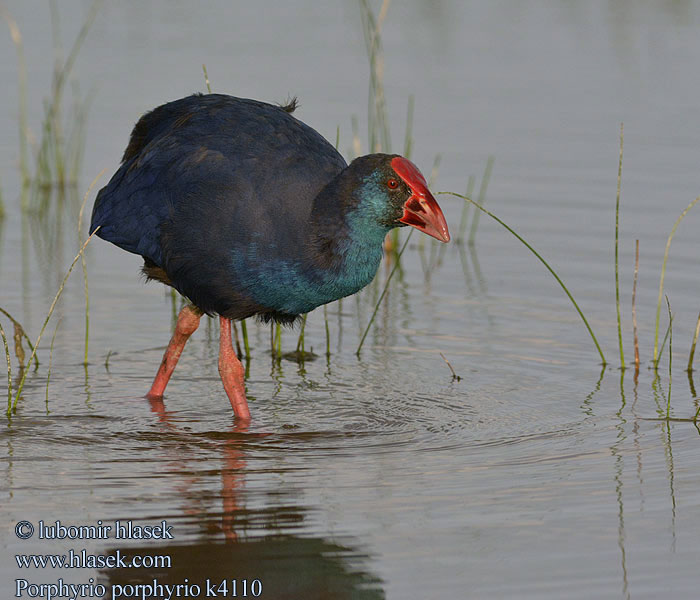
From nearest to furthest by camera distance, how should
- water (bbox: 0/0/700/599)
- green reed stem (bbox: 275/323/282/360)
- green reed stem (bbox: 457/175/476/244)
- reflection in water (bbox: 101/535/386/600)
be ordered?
reflection in water (bbox: 101/535/386/600)
water (bbox: 0/0/700/599)
green reed stem (bbox: 275/323/282/360)
green reed stem (bbox: 457/175/476/244)

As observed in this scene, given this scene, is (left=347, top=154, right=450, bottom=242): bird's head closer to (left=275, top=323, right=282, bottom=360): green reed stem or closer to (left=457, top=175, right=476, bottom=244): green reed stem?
(left=275, top=323, right=282, bottom=360): green reed stem

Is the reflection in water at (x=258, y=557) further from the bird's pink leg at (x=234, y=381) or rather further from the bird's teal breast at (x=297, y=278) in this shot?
the bird's pink leg at (x=234, y=381)

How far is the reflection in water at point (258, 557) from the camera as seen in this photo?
3846 millimetres

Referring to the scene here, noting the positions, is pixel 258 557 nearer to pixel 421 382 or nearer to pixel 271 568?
pixel 271 568

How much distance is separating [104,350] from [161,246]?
1235 mm

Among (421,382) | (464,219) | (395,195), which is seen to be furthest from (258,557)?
(464,219)

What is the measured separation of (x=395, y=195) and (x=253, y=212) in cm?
52

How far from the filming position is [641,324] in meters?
6.55

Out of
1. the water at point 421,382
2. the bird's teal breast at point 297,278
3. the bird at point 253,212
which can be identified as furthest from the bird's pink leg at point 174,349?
the bird's teal breast at point 297,278

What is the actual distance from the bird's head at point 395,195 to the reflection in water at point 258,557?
107 cm

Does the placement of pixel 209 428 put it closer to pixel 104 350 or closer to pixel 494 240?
pixel 104 350

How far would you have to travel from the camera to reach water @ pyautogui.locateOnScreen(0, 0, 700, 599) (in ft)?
13.4

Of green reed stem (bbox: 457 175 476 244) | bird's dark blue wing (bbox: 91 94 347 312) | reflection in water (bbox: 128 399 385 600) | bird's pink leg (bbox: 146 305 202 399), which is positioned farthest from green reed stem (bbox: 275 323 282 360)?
green reed stem (bbox: 457 175 476 244)

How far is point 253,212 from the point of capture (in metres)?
4.96
